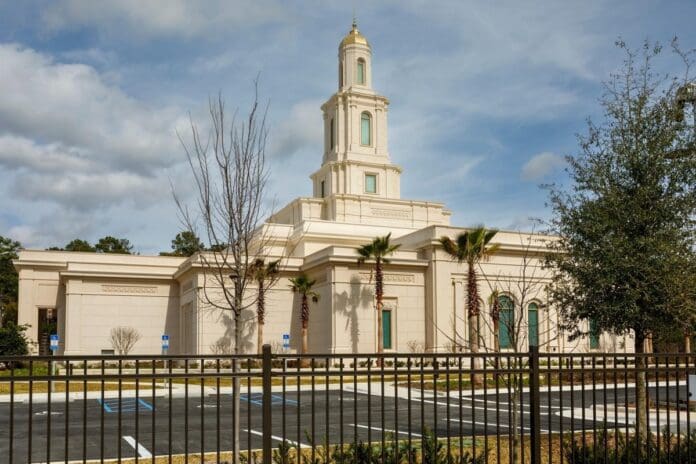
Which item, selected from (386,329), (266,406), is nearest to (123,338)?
(386,329)

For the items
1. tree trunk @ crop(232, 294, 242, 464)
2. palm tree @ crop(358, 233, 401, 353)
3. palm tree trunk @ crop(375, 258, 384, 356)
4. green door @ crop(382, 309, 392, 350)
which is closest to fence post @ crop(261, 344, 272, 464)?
tree trunk @ crop(232, 294, 242, 464)

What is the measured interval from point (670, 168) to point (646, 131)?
69cm

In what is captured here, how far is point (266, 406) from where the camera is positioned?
20.5 ft

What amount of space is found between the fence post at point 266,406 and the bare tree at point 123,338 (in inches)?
1317

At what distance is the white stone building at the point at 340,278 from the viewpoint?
3528cm

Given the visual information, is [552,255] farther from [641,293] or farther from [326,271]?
[326,271]

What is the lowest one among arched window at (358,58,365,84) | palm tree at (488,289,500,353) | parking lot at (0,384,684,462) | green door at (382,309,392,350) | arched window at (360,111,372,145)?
parking lot at (0,384,684,462)

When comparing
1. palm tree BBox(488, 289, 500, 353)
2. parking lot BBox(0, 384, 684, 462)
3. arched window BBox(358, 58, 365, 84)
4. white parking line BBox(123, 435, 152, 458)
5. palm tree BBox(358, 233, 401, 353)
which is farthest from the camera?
arched window BBox(358, 58, 365, 84)

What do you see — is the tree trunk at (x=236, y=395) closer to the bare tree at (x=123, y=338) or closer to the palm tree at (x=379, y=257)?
the palm tree at (x=379, y=257)

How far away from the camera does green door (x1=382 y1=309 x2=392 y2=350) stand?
35.5 m

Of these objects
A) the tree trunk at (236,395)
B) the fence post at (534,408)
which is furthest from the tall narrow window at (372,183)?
the fence post at (534,408)

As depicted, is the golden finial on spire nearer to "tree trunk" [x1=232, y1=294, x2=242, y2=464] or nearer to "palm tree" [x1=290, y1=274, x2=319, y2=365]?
"palm tree" [x1=290, y1=274, x2=319, y2=365]

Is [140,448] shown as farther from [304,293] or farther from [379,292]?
[304,293]

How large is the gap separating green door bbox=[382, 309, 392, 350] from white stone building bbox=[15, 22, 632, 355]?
6cm
